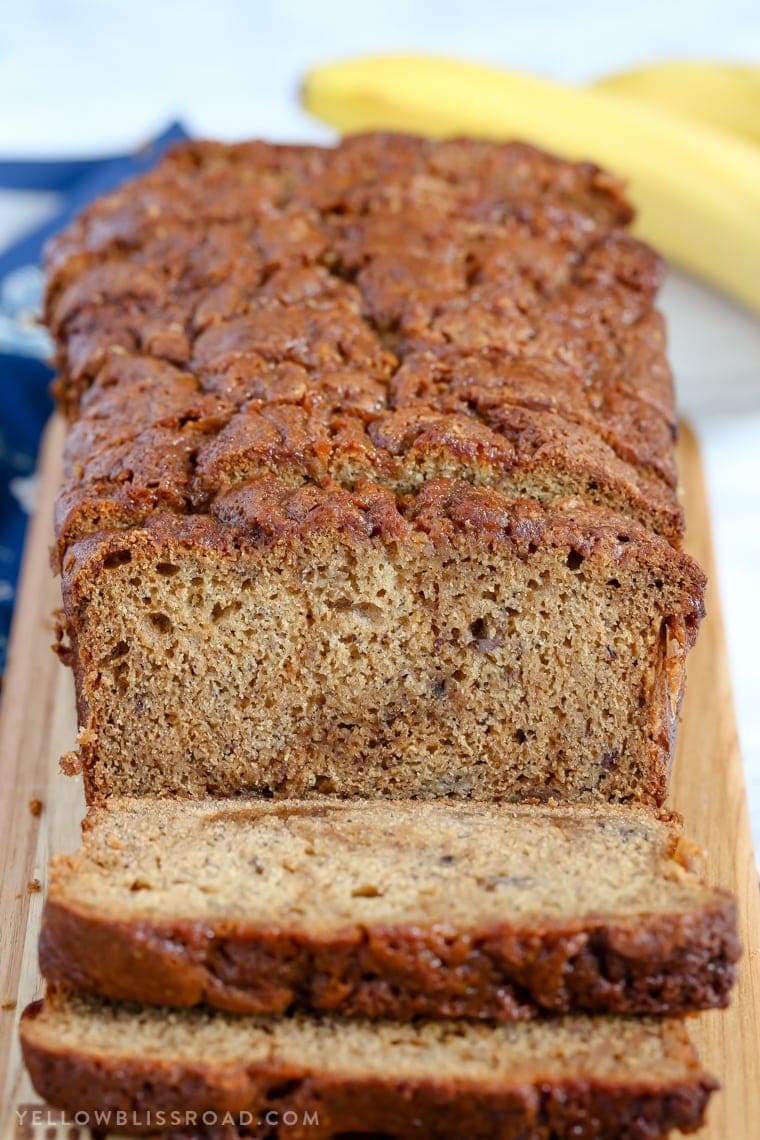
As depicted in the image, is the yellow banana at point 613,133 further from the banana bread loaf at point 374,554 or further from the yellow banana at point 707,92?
the banana bread loaf at point 374,554

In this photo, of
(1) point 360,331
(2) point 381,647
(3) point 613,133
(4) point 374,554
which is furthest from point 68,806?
(3) point 613,133

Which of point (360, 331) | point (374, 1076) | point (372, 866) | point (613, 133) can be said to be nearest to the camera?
point (374, 1076)

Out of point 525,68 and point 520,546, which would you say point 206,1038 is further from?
point 525,68

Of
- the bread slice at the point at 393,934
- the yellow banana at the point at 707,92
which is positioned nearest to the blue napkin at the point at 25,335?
the bread slice at the point at 393,934

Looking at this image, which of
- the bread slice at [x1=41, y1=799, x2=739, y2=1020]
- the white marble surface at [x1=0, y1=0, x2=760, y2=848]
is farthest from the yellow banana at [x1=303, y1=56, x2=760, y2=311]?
the bread slice at [x1=41, y1=799, x2=739, y2=1020]

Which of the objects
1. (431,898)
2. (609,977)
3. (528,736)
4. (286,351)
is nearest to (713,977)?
(609,977)

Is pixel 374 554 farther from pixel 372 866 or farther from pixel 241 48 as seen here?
pixel 241 48

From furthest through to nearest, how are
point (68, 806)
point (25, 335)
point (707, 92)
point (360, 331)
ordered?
point (707, 92) < point (25, 335) < point (360, 331) < point (68, 806)
